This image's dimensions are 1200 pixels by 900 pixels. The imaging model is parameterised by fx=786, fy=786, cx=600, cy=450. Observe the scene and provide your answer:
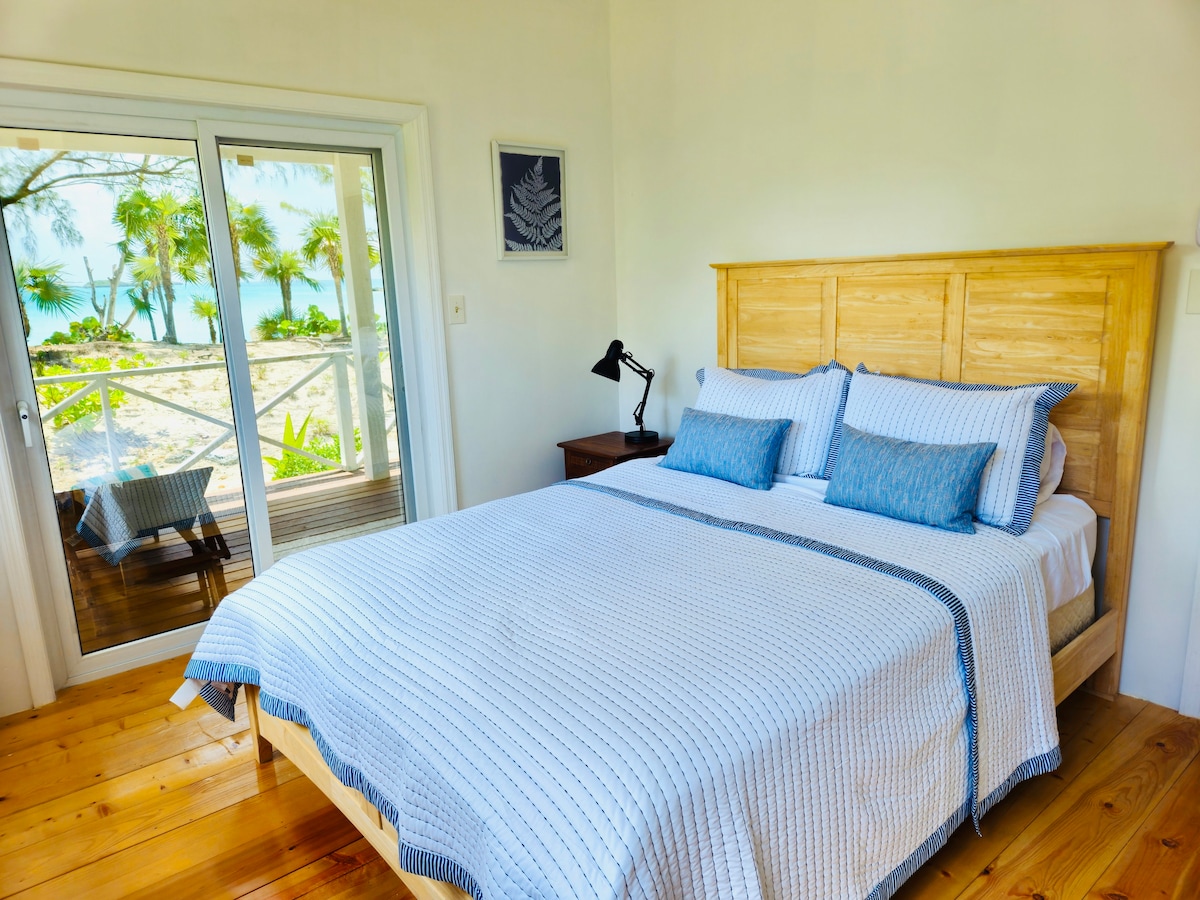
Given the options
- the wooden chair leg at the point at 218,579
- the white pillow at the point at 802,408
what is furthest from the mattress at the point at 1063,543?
the wooden chair leg at the point at 218,579

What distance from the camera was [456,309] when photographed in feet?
11.0

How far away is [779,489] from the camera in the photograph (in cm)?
262

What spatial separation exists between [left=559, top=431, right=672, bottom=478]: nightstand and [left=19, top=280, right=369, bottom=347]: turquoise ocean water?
1188 millimetres

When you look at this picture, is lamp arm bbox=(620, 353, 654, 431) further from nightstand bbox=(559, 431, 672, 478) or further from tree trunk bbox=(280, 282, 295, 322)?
tree trunk bbox=(280, 282, 295, 322)

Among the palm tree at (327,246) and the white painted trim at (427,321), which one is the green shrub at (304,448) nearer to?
the white painted trim at (427,321)

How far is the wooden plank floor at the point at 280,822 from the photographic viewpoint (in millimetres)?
1808

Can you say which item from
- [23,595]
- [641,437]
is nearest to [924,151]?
[641,437]

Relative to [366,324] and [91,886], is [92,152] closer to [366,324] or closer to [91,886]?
[366,324]

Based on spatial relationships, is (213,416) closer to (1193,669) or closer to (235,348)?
(235,348)

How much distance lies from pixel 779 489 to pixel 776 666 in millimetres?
1204

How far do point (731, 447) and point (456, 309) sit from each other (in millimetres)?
A: 1379

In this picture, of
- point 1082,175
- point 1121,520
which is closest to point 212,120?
point 1082,175

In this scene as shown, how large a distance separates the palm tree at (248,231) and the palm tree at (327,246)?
130 mm

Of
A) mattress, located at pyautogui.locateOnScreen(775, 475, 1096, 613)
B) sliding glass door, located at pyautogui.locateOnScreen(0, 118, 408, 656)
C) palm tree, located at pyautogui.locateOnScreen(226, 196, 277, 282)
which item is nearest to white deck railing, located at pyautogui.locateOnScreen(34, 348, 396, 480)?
sliding glass door, located at pyautogui.locateOnScreen(0, 118, 408, 656)
